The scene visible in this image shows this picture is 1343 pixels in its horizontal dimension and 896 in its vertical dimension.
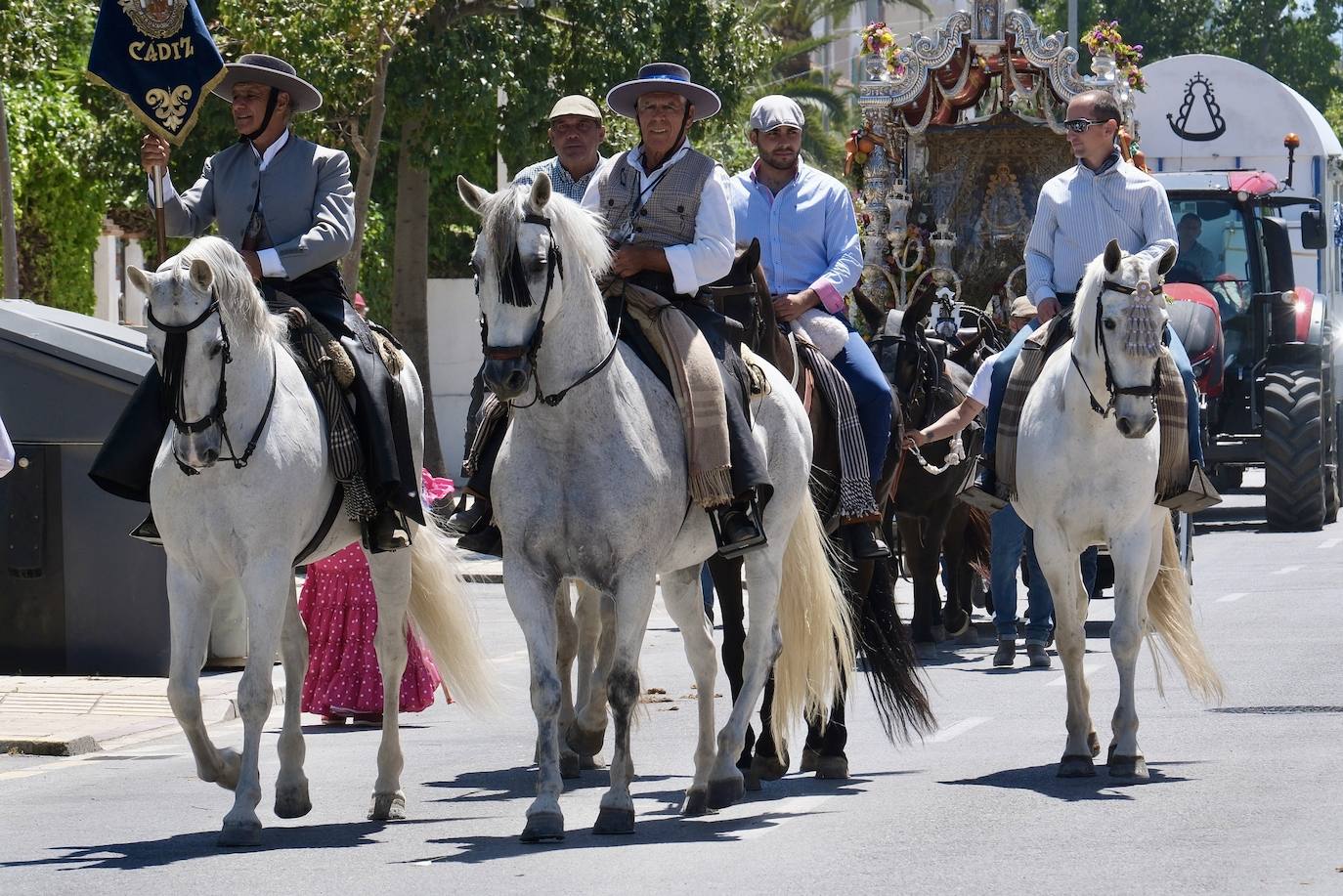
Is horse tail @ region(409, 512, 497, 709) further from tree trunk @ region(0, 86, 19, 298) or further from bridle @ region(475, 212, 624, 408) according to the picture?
tree trunk @ region(0, 86, 19, 298)

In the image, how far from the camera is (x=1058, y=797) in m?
8.21

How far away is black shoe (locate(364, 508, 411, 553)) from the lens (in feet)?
27.7

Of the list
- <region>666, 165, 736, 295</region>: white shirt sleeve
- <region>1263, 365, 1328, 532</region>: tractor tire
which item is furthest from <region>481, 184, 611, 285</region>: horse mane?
<region>1263, 365, 1328, 532</region>: tractor tire

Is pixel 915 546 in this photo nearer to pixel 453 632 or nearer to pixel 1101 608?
pixel 1101 608

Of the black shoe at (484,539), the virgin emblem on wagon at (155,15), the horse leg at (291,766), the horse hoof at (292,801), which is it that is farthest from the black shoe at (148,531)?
the virgin emblem on wagon at (155,15)

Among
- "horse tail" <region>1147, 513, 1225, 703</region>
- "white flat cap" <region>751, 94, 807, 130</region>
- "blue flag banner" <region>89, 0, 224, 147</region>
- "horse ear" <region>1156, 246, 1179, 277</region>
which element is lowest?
"horse tail" <region>1147, 513, 1225, 703</region>

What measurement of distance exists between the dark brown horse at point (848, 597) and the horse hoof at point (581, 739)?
72cm

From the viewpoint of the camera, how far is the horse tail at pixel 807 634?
28.8ft

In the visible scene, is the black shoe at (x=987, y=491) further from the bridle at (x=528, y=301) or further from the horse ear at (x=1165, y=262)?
the bridle at (x=528, y=301)

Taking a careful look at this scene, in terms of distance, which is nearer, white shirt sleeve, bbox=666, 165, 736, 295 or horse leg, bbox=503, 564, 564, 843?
horse leg, bbox=503, 564, 564, 843

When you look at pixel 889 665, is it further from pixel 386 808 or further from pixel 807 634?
pixel 386 808

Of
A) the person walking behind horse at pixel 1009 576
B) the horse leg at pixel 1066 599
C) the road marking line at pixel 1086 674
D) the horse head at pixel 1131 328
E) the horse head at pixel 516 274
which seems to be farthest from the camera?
the person walking behind horse at pixel 1009 576

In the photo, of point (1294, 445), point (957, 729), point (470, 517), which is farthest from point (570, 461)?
point (1294, 445)

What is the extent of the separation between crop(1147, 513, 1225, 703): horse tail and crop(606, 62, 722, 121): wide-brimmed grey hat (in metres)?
2.85
